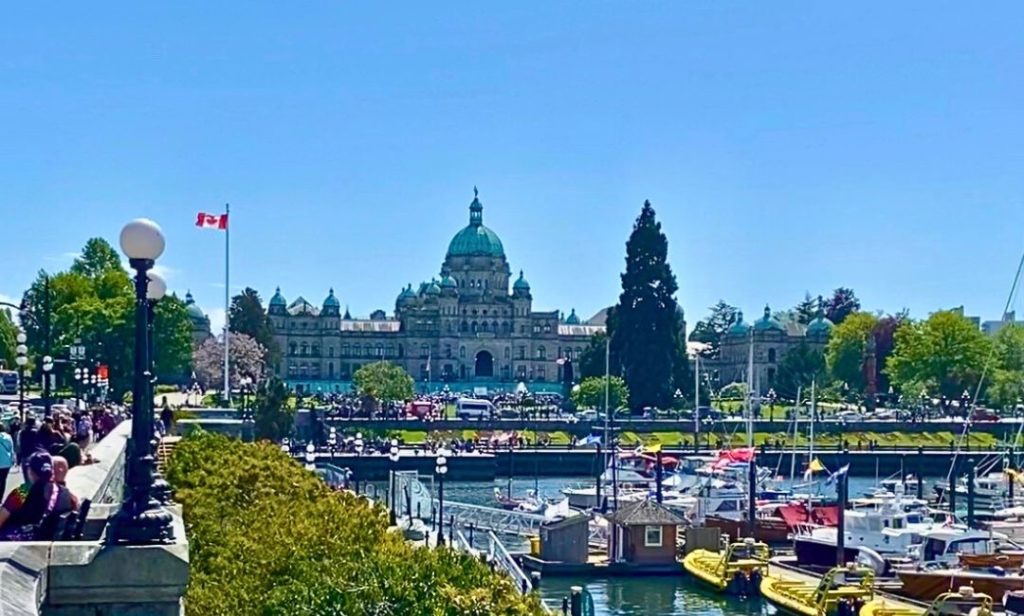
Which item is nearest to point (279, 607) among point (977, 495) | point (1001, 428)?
point (977, 495)

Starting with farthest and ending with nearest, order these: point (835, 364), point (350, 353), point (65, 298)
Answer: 1. point (350, 353)
2. point (835, 364)
3. point (65, 298)

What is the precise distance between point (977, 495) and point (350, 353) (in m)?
130

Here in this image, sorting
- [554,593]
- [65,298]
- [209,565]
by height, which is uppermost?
[65,298]

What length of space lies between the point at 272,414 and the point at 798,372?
254 ft

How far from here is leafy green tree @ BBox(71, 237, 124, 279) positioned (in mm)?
133125

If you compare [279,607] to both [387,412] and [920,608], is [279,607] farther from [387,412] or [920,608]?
[387,412]

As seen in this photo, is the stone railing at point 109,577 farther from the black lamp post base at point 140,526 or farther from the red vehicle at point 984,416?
the red vehicle at point 984,416

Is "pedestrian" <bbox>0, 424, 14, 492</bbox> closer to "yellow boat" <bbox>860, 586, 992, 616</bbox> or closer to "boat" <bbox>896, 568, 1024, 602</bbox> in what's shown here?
"yellow boat" <bbox>860, 586, 992, 616</bbox>

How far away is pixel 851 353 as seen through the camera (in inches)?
6171

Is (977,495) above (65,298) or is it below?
below

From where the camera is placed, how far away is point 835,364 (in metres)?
158

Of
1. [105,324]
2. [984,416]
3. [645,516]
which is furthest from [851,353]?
[645,516]

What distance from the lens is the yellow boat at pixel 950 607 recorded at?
117 feet

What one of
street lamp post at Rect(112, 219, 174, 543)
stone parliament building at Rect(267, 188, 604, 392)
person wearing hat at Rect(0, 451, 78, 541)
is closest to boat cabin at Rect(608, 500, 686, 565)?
street lamp post at Rect(112, 219, 174, 543)
